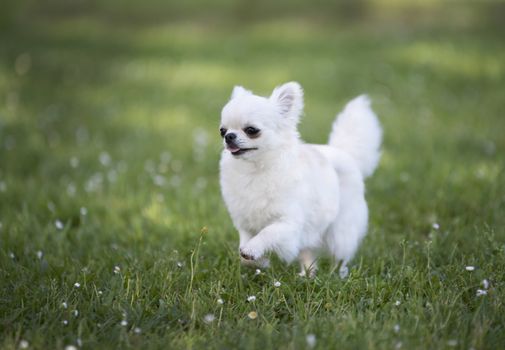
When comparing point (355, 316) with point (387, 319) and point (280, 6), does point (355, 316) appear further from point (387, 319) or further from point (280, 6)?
point (280, 6)

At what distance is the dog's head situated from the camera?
10.8 feet

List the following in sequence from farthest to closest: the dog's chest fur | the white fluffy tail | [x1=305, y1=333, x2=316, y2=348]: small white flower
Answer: the white fluffy tail → the dog's chest fur → [x1=305, y1=333, x2=316, y2=348]: small white flower

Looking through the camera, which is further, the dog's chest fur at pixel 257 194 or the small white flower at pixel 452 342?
the dog's chest fur at pixel 257 194

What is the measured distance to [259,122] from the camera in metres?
3.32

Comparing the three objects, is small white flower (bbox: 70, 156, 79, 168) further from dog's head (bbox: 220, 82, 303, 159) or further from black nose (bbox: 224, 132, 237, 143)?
black nose (bbox: 224, 132, 237, 143)

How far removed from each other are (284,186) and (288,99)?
543 mm

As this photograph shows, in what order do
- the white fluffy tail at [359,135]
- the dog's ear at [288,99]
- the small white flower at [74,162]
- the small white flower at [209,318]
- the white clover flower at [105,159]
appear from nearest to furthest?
the small white flower at [209,318] < the dog's ear at [288,99] < the white fluffy tail at [359,135] < the small white flower at [74,162] < the white clover flower at [105,159]

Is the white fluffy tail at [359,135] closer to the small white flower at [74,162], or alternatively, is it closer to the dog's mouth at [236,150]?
the dog's mouth at [236,150]

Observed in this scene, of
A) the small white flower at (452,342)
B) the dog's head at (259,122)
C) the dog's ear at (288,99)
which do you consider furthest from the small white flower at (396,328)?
the dog's ear at (288,99)

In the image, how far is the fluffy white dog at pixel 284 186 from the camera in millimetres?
3303

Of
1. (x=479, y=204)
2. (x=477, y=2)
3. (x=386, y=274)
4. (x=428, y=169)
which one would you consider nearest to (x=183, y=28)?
(x=477, y=2)

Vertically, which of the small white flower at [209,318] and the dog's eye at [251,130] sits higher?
the dog's eye at [251,130]

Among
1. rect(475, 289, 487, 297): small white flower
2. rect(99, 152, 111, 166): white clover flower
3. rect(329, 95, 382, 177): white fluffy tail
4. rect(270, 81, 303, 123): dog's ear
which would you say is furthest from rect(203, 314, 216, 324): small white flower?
rect(99, 152, 111, 166): white clover flower

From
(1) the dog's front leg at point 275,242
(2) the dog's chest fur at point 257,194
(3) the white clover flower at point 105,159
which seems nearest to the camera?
(1) the dog's front leg at point 275,242
